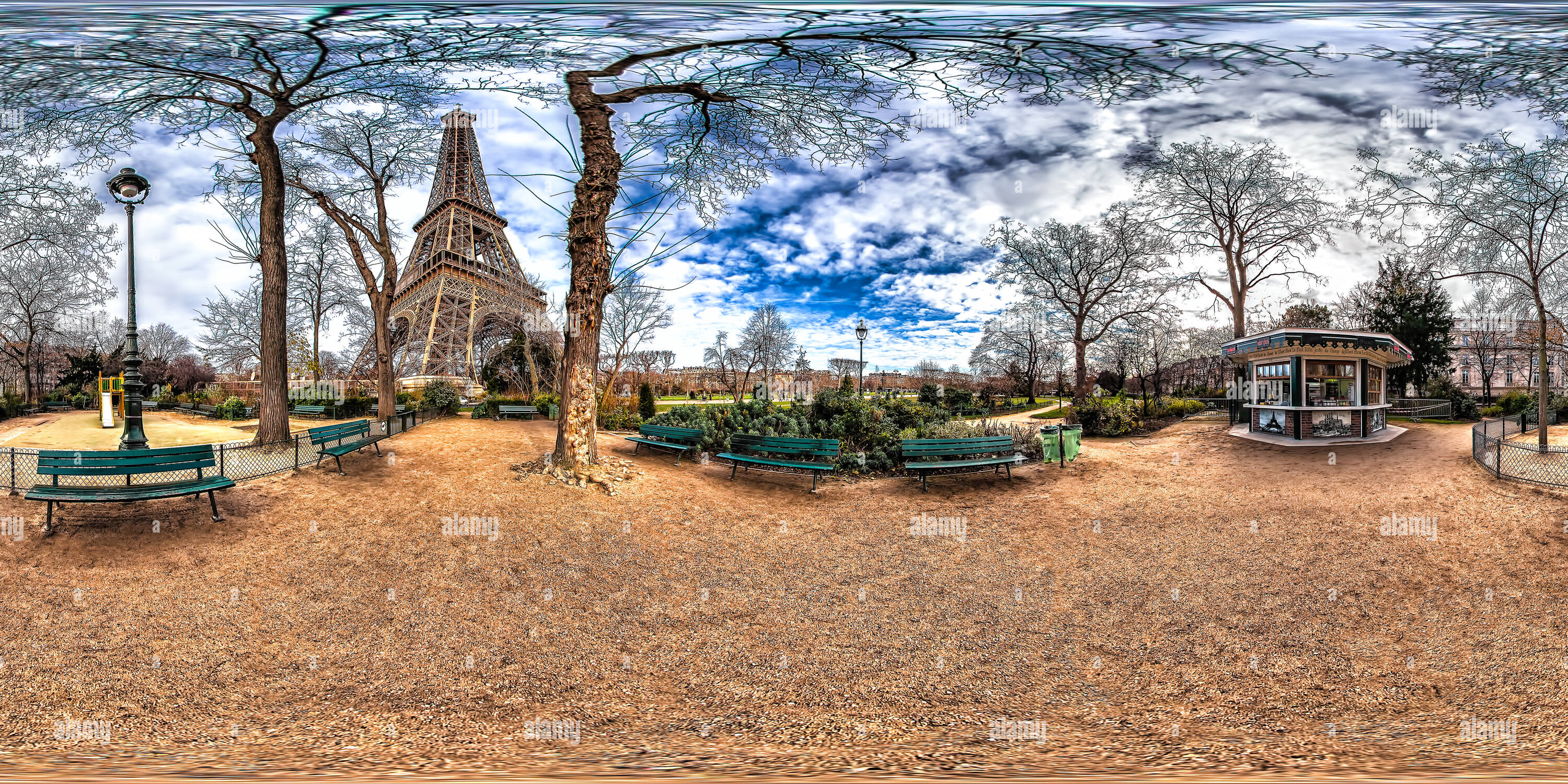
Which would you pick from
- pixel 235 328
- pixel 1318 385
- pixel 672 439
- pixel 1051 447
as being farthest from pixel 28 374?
pixel 1318 385

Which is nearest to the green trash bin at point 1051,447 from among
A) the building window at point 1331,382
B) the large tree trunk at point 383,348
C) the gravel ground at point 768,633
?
the gravel ground at point 768,633

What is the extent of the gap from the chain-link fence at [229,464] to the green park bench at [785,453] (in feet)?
13.5

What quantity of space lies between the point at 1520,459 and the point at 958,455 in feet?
19.3

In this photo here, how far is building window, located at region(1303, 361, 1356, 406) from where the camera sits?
841 cm

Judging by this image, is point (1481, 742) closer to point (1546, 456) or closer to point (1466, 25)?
point (1466, 25)

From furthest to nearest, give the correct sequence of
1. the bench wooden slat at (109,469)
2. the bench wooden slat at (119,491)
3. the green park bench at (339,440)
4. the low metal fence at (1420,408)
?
the low metal fence at (1420,408)
the green park bench at (339,440)
the bench wooden slat at (109,469)
the bench wooden slat at (119,491)

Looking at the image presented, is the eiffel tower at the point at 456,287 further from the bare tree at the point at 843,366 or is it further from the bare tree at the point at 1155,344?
the bare tree at the point at 1155,344

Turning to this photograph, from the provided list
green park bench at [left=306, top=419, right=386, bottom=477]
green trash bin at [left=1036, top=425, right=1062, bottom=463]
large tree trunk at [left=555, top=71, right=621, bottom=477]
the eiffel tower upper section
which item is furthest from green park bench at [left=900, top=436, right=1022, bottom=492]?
the eiffel tower upper section

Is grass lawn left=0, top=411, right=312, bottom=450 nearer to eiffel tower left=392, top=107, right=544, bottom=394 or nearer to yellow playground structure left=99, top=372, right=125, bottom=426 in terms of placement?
yellow playground structure left=99, top=372, right=125, bottom=426

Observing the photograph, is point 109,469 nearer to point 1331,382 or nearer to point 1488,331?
point 1331,382

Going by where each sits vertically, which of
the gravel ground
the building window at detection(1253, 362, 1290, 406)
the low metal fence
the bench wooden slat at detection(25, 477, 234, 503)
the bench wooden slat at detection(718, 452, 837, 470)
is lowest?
the gravel ground

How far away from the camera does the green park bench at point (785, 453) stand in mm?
6012

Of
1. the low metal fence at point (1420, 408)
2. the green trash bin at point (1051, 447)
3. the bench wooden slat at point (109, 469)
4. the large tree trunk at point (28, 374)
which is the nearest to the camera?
the bench wooden slat at point (109, 469)

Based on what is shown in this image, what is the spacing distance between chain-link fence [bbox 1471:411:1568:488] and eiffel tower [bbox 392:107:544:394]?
1753cm
